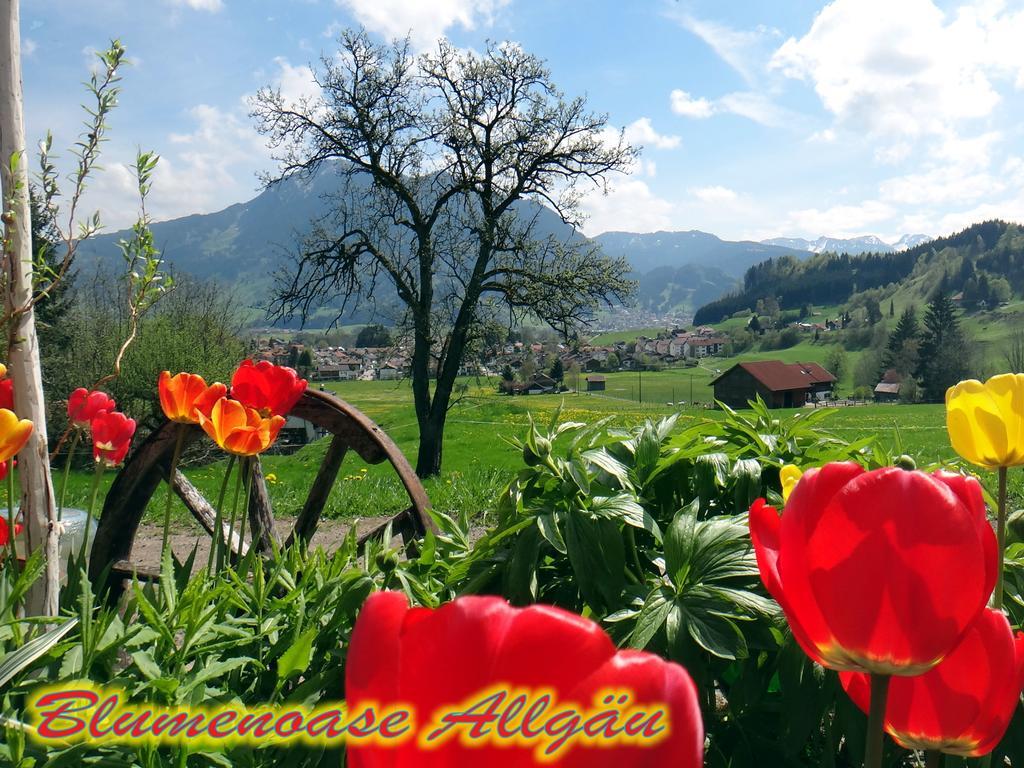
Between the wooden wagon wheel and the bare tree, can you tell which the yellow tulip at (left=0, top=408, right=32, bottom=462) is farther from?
the bare tree

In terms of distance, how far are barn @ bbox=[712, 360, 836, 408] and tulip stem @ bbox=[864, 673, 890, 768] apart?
2707 inches

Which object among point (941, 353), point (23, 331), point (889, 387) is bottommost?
point (889, 387)

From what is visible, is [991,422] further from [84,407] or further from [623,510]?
[84,407]

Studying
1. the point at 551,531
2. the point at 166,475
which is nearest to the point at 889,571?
the point at 551,531

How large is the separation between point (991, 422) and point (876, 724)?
731 mm

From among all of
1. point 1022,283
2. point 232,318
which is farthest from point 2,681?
point 1022,283

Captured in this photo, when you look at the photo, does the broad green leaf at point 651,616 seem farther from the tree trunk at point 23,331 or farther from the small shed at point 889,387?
the small shed at point 889,387

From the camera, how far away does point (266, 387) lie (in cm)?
201

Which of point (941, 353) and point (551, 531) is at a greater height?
point (551, 531)

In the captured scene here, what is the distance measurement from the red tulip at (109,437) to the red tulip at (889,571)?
6.15ft

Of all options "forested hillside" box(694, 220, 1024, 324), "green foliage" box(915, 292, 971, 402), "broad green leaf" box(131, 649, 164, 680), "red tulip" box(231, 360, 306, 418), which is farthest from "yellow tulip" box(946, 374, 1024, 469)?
"forested hillside" box(694, 220, 1024, 324)

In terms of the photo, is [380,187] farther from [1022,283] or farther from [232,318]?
[1022,283]

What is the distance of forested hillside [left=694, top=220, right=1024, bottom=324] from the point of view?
132125 millimetres

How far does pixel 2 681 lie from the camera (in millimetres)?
1101
